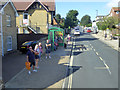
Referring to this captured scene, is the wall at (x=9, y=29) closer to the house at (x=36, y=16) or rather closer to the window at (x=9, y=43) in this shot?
the window at (x=9, y=43)

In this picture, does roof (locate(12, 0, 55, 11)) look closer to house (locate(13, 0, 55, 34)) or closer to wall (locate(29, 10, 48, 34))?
house (locate(13, 0, 55, 34))

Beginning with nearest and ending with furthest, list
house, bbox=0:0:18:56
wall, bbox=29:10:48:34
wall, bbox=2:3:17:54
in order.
Answer: house, bbox=0:0:18:56
wall, bbox=2:3:17:54
wall, bbox=29:10:48:34

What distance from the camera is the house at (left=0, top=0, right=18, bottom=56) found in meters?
16.6

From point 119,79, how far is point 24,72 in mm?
6025

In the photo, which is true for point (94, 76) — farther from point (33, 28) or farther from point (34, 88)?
point (33, 28)

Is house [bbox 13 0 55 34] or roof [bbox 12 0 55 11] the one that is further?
roof [bbox 12 0 55 11]

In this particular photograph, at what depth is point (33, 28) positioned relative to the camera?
103 ft

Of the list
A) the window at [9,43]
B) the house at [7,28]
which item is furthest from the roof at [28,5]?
the window at [9,43]

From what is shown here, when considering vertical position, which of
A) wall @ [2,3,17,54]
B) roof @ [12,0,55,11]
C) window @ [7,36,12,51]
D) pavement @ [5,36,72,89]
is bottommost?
pavement @ [5,36,72,89]

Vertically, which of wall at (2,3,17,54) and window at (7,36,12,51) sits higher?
wall at (2,3,17,54)

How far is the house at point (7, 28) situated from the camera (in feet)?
54.4

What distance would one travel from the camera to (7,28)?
17.9m

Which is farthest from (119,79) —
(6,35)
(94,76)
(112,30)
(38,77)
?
(112,30)

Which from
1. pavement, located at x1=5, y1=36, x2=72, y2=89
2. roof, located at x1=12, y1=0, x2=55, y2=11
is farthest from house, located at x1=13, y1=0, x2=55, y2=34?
pavement, located at x1=5, y1=36, x2=72, y2=89
